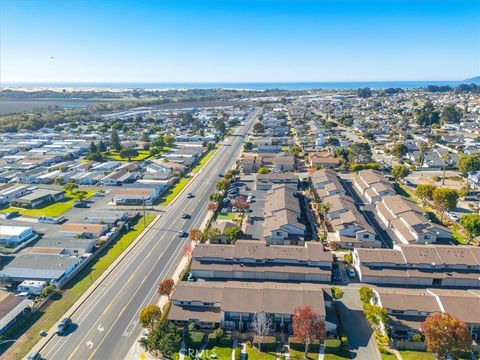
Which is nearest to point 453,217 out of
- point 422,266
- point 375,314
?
point 422,266


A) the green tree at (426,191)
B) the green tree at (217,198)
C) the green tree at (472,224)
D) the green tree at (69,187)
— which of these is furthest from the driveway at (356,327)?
the green tree at (69,187)

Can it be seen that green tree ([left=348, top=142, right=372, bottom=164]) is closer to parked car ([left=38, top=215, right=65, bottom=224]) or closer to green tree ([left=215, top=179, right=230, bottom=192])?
green tree ([left=215, top=179, right=230, bottom=192])

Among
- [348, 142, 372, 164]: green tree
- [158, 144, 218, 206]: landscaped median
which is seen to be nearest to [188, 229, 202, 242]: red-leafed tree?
[158, 144, 218, 206]: landscaped median

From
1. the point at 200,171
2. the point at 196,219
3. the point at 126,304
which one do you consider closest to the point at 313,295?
the point at 126,304

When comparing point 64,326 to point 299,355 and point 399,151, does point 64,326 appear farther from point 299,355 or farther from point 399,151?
point 399,151

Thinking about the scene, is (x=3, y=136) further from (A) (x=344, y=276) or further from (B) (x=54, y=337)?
(A) (x=344, y=276)

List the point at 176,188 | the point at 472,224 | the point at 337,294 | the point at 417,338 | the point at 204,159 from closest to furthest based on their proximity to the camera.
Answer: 1. the point at 417,338
2. the point at 337,294
3. the point at 472,224
4. the point at 176,188
5. the point at 204,159

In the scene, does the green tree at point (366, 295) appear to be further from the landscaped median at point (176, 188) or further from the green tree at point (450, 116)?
the green tree at point (450, 116)

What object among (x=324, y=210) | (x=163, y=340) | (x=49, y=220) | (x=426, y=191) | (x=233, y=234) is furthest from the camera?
(x=426, y=191)
